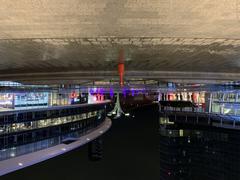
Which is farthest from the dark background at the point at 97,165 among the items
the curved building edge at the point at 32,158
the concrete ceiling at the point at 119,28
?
the concrete ceiling at the point at 119,28

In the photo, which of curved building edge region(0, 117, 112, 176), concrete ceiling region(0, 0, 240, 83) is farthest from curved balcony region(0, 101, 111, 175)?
concrete ceiling region(0, 0, 240, 83)

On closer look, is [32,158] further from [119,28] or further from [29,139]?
[29,139]

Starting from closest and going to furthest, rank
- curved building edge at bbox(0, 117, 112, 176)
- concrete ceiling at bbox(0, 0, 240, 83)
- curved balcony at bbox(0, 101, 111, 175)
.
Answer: concrete ceiling at bbox(0, 0, 240, 83)
curved building edge at bbox(0, 117, 112, 176)
curved balcony at bbox(0, 101, 111, 175)

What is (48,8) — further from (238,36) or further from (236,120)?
(236,120)

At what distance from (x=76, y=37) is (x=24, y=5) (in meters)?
3.31

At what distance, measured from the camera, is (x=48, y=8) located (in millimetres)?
8219

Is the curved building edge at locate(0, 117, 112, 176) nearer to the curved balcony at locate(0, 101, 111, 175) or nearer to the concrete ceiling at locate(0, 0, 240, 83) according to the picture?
the curved balcony at locate(0, 101, 111, 175)

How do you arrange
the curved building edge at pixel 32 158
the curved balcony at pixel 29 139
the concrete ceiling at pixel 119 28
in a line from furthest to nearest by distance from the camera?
1. the curved balcony at pixel 29 139
2. the curved building edge at pixel 32 158
3. the concrete ceiling at pixel 119 28

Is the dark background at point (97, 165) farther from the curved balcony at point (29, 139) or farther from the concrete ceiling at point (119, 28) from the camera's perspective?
the concrete ceiling at point (119, 28)

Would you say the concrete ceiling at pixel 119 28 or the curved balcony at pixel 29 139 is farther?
the curved balcony at pixel 29 139

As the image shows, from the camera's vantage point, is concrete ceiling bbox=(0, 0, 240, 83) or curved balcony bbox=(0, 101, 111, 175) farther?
curved balcony bbox=(0, 101, 111, 175)

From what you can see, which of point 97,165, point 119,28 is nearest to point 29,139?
point 97,165

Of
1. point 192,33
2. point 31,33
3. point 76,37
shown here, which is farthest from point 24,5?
point 192,33

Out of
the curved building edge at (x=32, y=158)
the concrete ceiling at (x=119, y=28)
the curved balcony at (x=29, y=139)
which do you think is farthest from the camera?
the curved balcony at (x=29, y=139)
